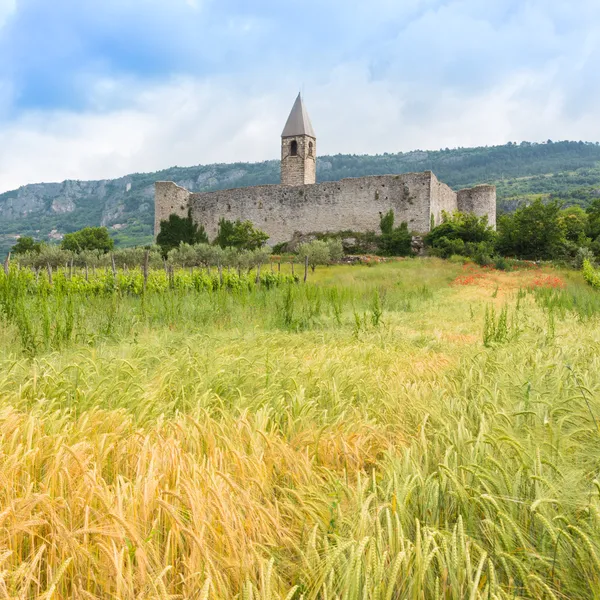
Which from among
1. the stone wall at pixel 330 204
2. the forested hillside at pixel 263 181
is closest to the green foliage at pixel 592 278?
the stone wall at pixel 330 204

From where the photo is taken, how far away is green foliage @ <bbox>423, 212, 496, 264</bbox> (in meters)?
28.8

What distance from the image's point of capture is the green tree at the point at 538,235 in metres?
27.5

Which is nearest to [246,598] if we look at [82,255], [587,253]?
[587,253]

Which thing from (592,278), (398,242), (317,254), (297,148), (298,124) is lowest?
(592,278)

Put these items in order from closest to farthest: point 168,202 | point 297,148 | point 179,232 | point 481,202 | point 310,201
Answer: point 310,201, point 481,202, point 297,148, point 179,232, point 168,202

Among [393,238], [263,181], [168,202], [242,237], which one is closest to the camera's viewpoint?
[393,238]

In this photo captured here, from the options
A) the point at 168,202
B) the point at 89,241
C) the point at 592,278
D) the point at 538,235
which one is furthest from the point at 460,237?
the point at 89,241

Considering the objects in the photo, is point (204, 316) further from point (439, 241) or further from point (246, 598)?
point (439, 241)

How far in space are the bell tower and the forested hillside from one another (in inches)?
2194

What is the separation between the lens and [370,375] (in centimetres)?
405

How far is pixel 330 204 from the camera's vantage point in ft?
118

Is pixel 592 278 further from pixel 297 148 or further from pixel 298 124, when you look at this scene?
pixel 298 124

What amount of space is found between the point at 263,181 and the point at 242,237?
92021mm

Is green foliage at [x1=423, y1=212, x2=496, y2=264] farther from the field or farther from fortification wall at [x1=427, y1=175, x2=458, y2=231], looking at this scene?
the field
